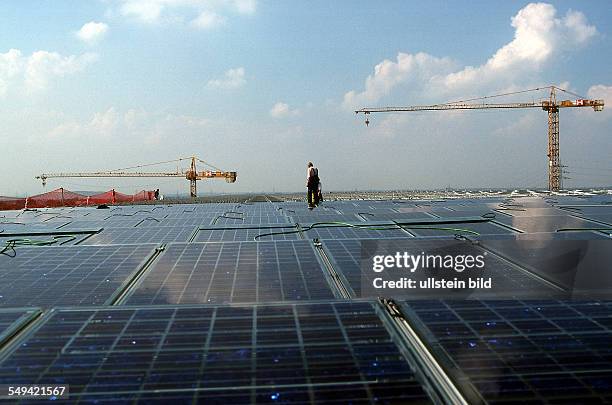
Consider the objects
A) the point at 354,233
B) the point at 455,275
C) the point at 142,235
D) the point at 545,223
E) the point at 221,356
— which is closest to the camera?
the point at 221,356

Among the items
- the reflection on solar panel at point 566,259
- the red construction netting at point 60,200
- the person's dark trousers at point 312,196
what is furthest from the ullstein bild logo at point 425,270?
the red construction netting at point 60,200

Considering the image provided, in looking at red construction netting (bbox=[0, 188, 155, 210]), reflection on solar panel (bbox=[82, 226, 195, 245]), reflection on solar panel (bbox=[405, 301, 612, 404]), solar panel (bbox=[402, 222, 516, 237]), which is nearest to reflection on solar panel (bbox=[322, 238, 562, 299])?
reflection on solar panel (bbox=[405, 301, 612, 404])

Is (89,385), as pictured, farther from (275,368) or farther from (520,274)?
(520,274)

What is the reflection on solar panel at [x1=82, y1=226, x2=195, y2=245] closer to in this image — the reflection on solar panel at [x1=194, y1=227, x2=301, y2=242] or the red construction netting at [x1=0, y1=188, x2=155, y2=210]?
the reflection on solar panel at [x1=194, y1=227, x2=301, y2=242]

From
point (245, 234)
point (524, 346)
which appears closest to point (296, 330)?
point (524, 346)

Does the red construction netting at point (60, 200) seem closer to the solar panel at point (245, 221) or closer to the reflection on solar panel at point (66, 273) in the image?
the solar panel at point (245, 221)

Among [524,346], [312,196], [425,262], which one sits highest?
[312,196]

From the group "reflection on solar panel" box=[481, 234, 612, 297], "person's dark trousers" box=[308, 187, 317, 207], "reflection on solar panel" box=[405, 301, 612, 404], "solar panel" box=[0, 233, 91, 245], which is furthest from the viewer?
"person's dark trousers" box=[308, 187, 317, 207]

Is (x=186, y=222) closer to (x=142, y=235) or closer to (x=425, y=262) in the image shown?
(x=142, y=235)

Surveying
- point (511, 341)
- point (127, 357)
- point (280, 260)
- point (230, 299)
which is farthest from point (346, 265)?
point (127, 357)
